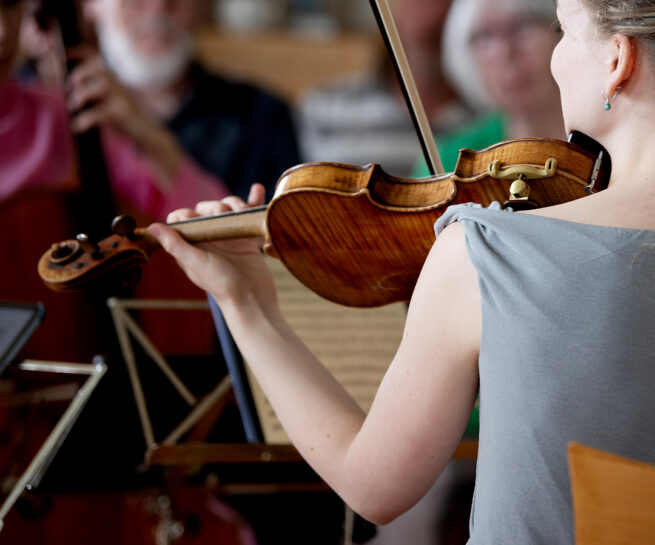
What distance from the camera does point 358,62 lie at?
399 cm

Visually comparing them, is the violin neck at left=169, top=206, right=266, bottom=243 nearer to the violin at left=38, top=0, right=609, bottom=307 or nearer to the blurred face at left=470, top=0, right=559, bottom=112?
the violin at left=38, top=0, right=609, bottom=307

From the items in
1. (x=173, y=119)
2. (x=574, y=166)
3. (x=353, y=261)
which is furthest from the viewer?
(x=173, y=119)

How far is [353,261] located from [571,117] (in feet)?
0.93

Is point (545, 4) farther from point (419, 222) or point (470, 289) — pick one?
point (470, 289)

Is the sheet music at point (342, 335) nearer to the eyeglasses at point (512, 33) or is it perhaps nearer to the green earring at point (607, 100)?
the green earring at point (607, 100)

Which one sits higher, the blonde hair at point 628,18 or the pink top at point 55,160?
the blonde hair at point 628,18

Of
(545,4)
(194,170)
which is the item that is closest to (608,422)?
(194,170)

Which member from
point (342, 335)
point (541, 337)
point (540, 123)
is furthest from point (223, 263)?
point (540, 123)

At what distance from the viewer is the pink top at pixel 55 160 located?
199 cm

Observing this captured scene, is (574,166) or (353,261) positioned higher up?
(574,166)

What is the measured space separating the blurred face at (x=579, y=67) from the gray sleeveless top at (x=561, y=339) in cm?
13

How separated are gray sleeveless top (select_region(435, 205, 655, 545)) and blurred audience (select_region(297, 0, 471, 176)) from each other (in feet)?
9.63

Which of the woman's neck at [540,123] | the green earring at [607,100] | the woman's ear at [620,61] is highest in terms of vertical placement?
the woman's ear at [620,61]

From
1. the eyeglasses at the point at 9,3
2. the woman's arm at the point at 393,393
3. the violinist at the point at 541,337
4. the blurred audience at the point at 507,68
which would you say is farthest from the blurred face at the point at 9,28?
the violinist at the point at 541,337
